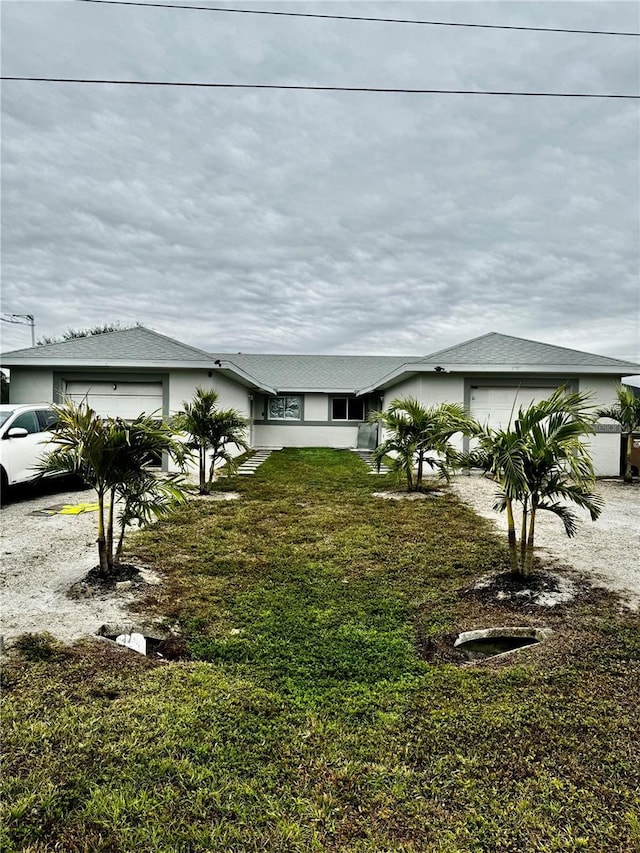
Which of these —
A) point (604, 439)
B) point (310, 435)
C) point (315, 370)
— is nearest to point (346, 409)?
point (310, 435)

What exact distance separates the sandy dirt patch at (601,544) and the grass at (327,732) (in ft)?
1.86

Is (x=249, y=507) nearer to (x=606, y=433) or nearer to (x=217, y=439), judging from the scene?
(x=217, y=439)

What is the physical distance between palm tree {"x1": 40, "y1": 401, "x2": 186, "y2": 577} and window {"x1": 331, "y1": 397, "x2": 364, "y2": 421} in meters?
15.2

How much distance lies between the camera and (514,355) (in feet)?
41.1

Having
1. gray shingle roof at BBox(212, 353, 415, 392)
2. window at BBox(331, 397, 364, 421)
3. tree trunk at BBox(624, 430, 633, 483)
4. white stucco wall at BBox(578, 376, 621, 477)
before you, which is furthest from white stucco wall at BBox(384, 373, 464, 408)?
window at BBox(331, 397, 364, 421)

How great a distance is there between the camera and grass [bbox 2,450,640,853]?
1.70m

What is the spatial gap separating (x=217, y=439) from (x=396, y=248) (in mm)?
12639

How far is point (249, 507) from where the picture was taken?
7762 mm

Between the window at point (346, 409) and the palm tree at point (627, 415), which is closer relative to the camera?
the palm tree at point (627, 415)

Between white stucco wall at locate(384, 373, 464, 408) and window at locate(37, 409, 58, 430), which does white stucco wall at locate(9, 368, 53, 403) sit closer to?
window at locate(37, 409, 58, 430)

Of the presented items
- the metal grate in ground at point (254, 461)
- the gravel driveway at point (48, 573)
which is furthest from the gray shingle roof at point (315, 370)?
the gravel driveway at point (48, 573)

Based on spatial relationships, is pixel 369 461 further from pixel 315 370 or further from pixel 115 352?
pixel 315 370

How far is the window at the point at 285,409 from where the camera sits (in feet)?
64.2

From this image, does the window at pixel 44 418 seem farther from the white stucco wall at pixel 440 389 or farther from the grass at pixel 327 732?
the white stucco wall at pixel 440 389
